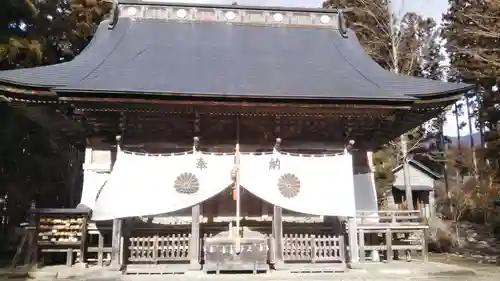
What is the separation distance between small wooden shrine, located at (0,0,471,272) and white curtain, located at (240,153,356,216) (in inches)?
0.9

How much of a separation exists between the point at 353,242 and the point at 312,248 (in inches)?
39.4

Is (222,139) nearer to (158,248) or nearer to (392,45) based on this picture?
(158,248)

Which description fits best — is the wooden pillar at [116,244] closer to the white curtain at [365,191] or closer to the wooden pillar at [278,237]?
the wooden pillar at [278,237]

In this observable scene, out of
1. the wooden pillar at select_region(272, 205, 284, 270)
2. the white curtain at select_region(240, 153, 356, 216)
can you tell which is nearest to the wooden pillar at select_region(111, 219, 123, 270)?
the white curtain at select_region(240, 153, 356, 216)

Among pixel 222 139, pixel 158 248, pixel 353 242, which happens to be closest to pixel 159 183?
pixel 158 248

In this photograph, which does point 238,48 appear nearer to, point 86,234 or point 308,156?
point 308,156

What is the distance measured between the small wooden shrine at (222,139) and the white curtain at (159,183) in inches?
0.9

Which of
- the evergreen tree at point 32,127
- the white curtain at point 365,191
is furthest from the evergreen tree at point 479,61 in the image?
the evergreen tree at point 32,127

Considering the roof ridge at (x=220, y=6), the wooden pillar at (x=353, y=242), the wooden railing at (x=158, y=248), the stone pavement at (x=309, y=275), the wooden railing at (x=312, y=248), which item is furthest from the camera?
the roof ridge at (x=220, y=6)

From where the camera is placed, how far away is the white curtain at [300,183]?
877 centimetres

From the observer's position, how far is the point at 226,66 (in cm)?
1052

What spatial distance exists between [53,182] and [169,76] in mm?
13408

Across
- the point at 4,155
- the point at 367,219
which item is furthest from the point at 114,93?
the point at 4,155

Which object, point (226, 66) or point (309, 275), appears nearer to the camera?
point (309, 275)
